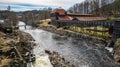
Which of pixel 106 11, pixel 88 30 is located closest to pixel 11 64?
pixel 88 30

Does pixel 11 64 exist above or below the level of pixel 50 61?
above

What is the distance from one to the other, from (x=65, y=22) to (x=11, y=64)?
7149 centimetres

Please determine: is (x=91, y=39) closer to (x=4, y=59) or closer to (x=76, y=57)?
(x=76, y=57)

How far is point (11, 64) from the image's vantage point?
78.4ft

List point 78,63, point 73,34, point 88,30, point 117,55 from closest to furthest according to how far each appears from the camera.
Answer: point 78,63 < point 117,55 < point 88,30 < point 73,34

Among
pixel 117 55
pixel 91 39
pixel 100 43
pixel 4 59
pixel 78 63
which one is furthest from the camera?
pixel 91 39

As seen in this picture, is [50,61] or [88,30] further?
[88,30]

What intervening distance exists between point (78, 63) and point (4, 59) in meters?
14.3

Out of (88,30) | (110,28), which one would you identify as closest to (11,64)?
(110,28)

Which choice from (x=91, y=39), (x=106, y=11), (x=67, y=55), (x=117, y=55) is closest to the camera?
(x=117, y=55)

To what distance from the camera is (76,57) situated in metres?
38.4

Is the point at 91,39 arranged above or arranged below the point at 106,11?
below

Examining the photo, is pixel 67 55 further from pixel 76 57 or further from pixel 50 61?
pixel 50 61

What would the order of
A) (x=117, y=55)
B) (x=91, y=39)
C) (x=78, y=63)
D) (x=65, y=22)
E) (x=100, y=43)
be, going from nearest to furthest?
(x=78, y=63) < (x=117, y=55) < (x=100, y=43) < (x=91, y=39) < (x=65, y=22)
